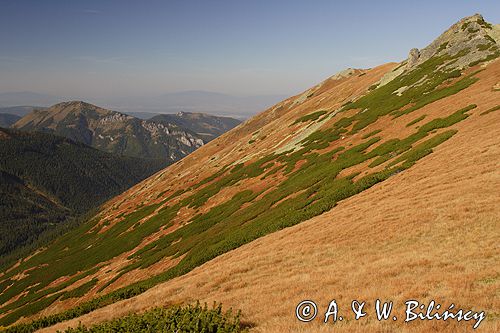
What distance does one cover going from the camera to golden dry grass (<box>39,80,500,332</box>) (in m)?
11.6

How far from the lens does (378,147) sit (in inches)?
1658

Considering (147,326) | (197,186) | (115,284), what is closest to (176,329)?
(147,326)

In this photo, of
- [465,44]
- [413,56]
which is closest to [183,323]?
[465,44]

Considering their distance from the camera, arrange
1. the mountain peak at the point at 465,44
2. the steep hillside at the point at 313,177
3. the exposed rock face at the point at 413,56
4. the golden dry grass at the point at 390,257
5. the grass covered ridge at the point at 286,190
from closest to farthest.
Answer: the golden dry grass at the point at 390,257, the steep hillside at the point at 313,177, the grass covered ridge at the point at 286,190, the mountain peak at the point at 465,44, the exposed rock face at the point at 413,56

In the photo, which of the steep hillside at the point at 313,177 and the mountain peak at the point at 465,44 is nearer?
the steep hillside at the point at 313,177

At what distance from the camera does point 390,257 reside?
52.6ft

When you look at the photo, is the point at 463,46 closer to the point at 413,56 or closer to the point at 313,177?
the point at 413,56

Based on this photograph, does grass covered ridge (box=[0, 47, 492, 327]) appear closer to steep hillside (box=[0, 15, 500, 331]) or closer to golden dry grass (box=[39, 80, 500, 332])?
steep hillside (box=[0, 15, 500, 331])

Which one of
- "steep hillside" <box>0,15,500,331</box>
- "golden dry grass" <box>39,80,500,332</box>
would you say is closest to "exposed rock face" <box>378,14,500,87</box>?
"steep hillside" <box>0,15,500,331</box>

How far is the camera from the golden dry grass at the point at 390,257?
38.1ft

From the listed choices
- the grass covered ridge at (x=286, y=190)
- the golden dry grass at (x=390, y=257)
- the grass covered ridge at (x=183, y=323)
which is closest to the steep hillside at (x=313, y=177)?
the grass covered ridge at (x=286, y=190)

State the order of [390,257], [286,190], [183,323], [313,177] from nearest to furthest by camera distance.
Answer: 1. [183,323]
2. [390,257]
3. [313,177]
4. [286,190]

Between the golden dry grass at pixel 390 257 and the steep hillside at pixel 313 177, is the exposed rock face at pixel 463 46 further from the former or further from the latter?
the golden dry grass at pixel 390 257

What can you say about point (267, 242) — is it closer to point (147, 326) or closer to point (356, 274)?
point (356, 274)
